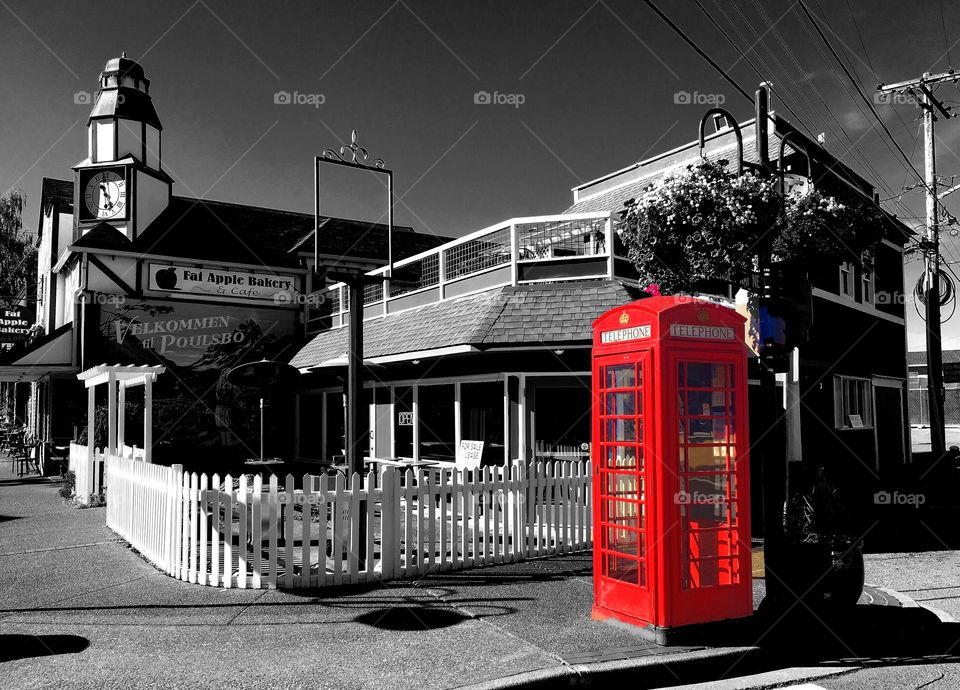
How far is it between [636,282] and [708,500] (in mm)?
6964

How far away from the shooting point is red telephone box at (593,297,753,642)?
5.77m

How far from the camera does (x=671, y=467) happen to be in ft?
18.9

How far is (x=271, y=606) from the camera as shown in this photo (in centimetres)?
673

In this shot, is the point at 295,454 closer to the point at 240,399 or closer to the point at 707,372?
the point at 240,399

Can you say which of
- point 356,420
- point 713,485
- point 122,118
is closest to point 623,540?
point 713,485

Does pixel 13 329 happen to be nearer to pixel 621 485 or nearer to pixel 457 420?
pixel 457 420

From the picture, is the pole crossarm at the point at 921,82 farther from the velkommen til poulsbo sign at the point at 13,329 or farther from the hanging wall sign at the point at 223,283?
the velkommen til poulsbo sign at the point at 13,329

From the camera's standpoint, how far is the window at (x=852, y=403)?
16234 millimetres

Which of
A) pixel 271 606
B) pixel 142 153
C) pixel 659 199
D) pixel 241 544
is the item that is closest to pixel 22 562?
pixel 241 544

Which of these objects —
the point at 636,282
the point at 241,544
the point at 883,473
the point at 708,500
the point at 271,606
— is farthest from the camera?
the point at 883,473

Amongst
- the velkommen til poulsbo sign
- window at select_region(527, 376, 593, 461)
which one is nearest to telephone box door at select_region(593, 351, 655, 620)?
window at select_region(527, 376, 593, 461)

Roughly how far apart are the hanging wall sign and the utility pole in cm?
1652

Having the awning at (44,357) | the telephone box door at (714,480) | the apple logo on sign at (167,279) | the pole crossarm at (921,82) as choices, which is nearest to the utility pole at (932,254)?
the pole crossarm at (921,82)

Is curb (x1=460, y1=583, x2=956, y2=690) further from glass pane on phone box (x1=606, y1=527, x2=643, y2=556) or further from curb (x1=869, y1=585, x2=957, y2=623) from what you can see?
curb (x1=869, y1=585, x2=957, y2=623)
